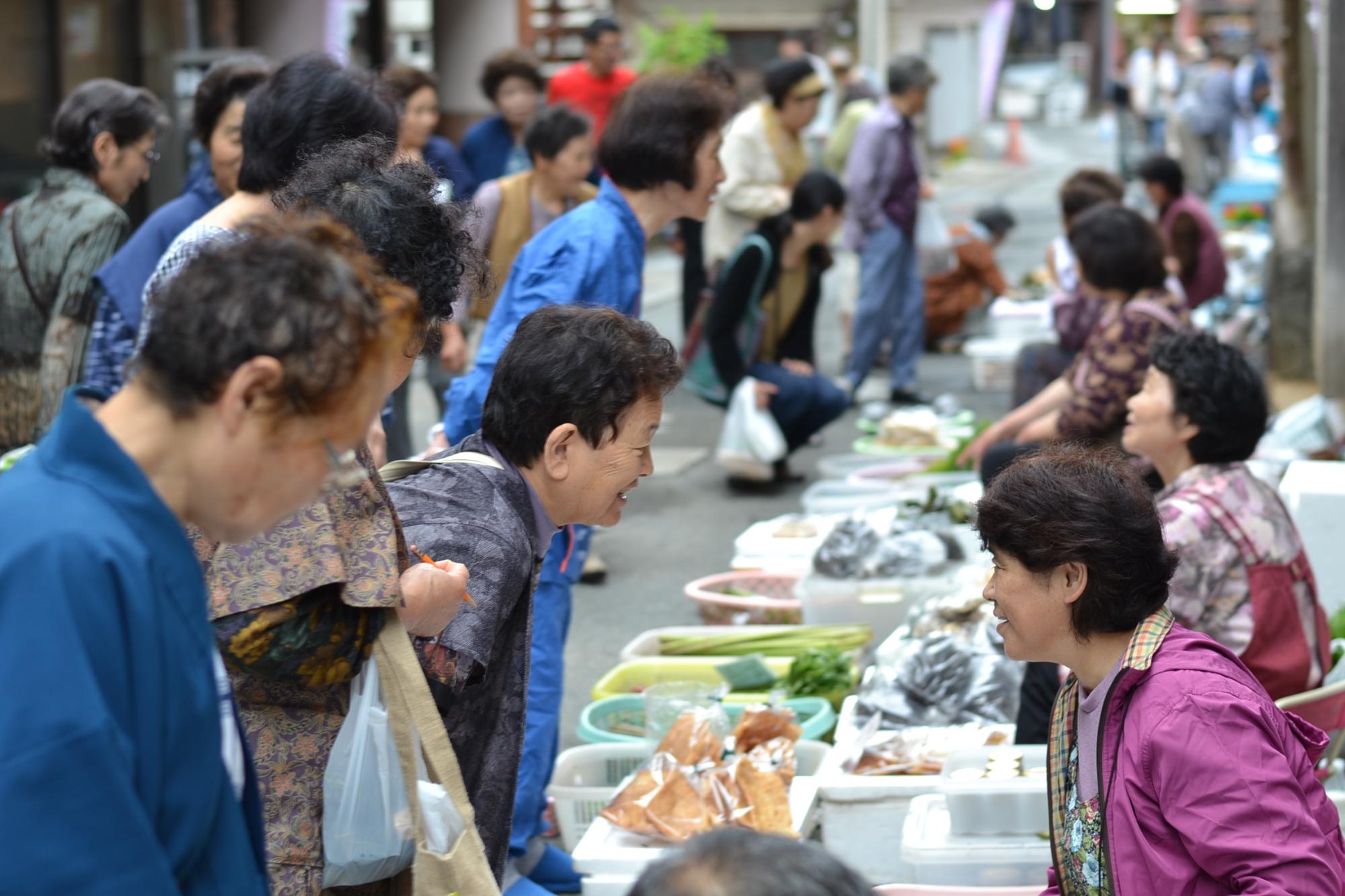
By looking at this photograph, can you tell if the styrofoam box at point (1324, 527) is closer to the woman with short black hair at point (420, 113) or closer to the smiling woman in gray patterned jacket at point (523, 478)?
the smiling woman in gray patterned jacket at point (523, 478)

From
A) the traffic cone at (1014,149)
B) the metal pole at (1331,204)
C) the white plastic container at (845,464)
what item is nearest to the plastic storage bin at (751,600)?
the white plastic container at (845,464)

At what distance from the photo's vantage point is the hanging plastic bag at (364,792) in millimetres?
2072

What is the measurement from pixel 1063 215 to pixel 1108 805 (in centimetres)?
607

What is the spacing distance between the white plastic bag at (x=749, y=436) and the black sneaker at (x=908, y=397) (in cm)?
213

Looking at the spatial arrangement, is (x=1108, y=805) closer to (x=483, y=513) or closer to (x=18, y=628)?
(x=483, y=513)

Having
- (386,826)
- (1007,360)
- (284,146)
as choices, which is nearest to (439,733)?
(386,826)

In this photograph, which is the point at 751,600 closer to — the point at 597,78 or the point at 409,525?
the point at 409,525

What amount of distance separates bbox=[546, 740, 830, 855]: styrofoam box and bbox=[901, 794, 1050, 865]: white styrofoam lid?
0.39 meters

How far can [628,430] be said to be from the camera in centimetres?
248

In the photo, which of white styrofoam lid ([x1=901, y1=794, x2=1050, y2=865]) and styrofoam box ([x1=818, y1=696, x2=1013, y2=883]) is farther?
styrofoam box ([x1=818, y1=696, x2=1013, y2=883])

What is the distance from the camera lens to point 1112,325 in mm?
5102

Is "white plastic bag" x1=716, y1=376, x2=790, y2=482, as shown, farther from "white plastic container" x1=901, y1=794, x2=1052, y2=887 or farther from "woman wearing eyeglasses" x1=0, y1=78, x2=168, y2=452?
"white plastic container" x1=901, y1=794, x2=1052, y2=887

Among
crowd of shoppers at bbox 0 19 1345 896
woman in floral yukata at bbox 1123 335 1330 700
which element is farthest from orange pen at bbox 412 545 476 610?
woman in floral yukata at bbox 1123 335 1330 700

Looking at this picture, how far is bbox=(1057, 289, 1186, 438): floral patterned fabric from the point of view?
16.5ft
